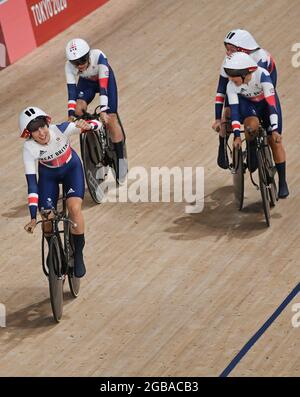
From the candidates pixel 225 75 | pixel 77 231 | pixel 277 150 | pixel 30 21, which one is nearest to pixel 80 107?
pixel 225 75

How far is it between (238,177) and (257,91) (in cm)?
79

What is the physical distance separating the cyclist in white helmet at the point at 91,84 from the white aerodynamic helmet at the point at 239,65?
3.95 ft

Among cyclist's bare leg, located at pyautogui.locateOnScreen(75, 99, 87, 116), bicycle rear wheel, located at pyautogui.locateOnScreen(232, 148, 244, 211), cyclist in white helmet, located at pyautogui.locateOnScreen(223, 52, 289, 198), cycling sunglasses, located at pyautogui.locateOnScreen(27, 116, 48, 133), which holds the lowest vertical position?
bicycle rear wheel, located at pyautogui.locateOnScreen(232, 148, 244, 211)

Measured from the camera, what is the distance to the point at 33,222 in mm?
9008

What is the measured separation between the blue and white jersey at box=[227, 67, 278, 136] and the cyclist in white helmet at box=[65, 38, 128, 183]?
44.7 inches

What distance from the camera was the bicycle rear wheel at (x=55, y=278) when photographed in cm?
919

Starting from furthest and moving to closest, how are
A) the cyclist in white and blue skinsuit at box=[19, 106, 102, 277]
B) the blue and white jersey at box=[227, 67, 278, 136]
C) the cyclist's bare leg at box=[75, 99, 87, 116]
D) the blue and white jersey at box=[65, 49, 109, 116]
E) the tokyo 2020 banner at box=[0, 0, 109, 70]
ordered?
1. the tokyo 2020 banner at box=[0, 0, 109, 70]
2. the cyclist's bare leg at box=[75, 99, 87, 116]
3. the blue and white jersey at box=[65, 49, 109, 116]
4. the blue and white jersey at box=[227, 67, 278, 136]
5. the cyclist in white and blue skinsuit at box=[19, 106, 102, 277]

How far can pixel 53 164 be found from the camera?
948cm

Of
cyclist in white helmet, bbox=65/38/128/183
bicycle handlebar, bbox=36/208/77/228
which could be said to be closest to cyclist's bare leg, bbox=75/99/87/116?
cyclist in white helmet, bbox=65/38/128/183

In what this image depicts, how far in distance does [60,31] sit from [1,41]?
3.90 ft

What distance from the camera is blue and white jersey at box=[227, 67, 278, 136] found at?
34.2 ft

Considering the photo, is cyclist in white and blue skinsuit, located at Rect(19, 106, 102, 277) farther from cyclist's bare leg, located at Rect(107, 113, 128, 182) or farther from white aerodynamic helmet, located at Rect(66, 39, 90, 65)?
cyclist's bare leg, located at Rect(107, 113, 128, 182)

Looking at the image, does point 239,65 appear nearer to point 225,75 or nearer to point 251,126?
point 225,75

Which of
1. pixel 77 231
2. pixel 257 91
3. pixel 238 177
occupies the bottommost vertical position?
pixel 238 177
